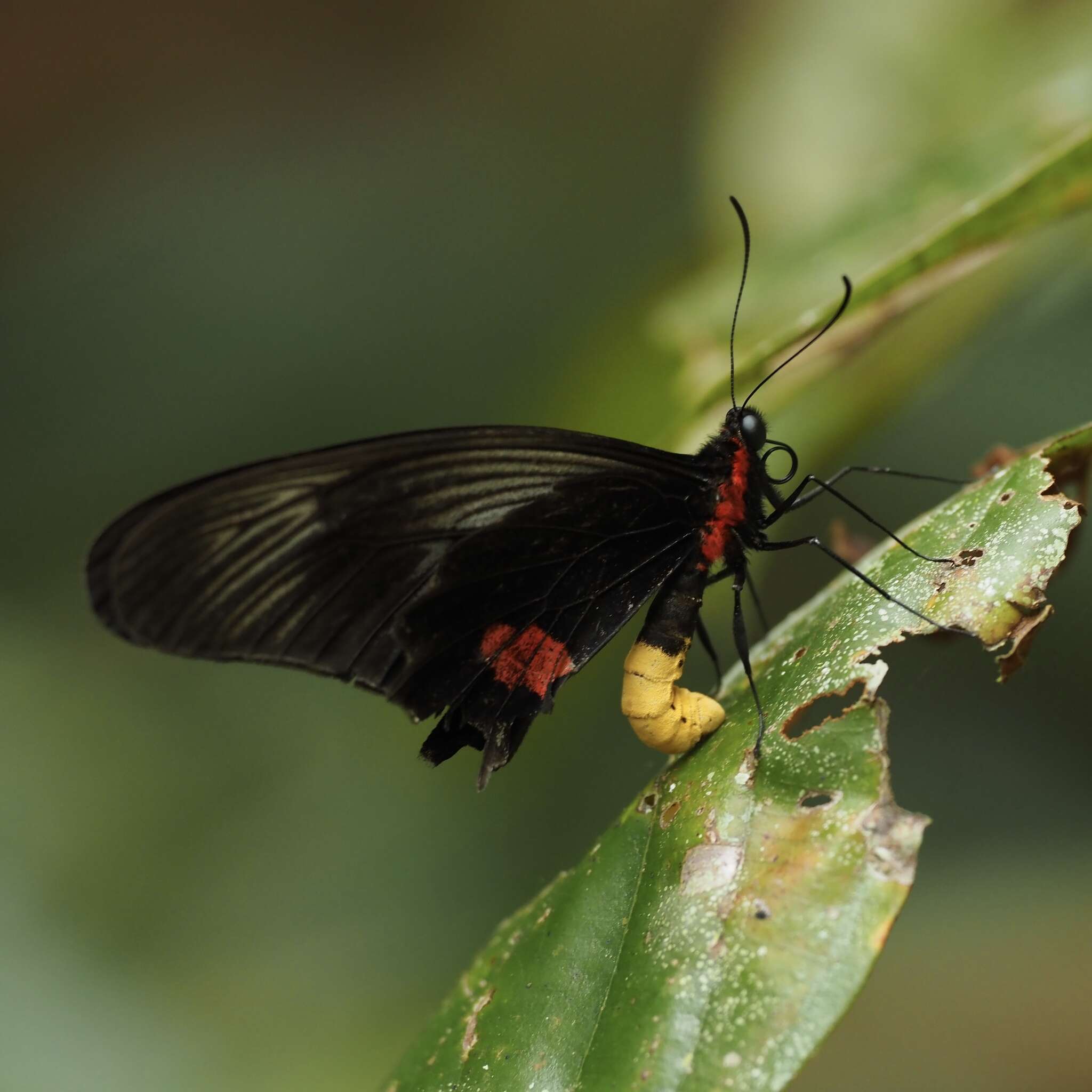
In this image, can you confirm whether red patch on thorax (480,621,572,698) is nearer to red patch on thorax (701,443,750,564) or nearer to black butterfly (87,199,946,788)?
black butterfly (87,199,946,788)

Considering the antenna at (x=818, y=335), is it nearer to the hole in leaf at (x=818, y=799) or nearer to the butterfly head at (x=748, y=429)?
the butterfly head at (x=748, y=429)

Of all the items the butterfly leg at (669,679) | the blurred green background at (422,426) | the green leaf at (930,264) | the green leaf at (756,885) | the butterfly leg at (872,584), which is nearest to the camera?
the green leaf at (756,885)

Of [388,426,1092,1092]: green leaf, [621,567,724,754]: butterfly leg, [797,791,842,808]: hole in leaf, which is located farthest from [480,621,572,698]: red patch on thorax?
[797,791,842,808]: hole in leaf

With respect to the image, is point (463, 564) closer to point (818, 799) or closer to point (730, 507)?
point (730, 507)

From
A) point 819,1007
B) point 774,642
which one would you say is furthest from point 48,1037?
point 819,1007

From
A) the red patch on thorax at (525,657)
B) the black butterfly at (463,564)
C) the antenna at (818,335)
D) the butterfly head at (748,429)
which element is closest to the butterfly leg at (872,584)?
the black butterfly at (463,564)

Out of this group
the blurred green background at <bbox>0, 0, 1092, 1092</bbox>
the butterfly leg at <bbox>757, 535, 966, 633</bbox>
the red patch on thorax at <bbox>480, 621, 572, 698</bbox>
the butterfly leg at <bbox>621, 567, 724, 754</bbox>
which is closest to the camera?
the butterfly leg at <bbox>757, 535, 966, 633</bbox>

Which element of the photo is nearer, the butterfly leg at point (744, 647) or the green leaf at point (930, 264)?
the butterfly leg at point (744, 647)

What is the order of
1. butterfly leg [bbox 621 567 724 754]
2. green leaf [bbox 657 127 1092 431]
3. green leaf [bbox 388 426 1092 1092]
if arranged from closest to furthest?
green leaf [bbox 388 426 1092 1092]
green leaf [bbox 657 127 1092 431]
butterfly leg [bbox 621 567 724 754]
